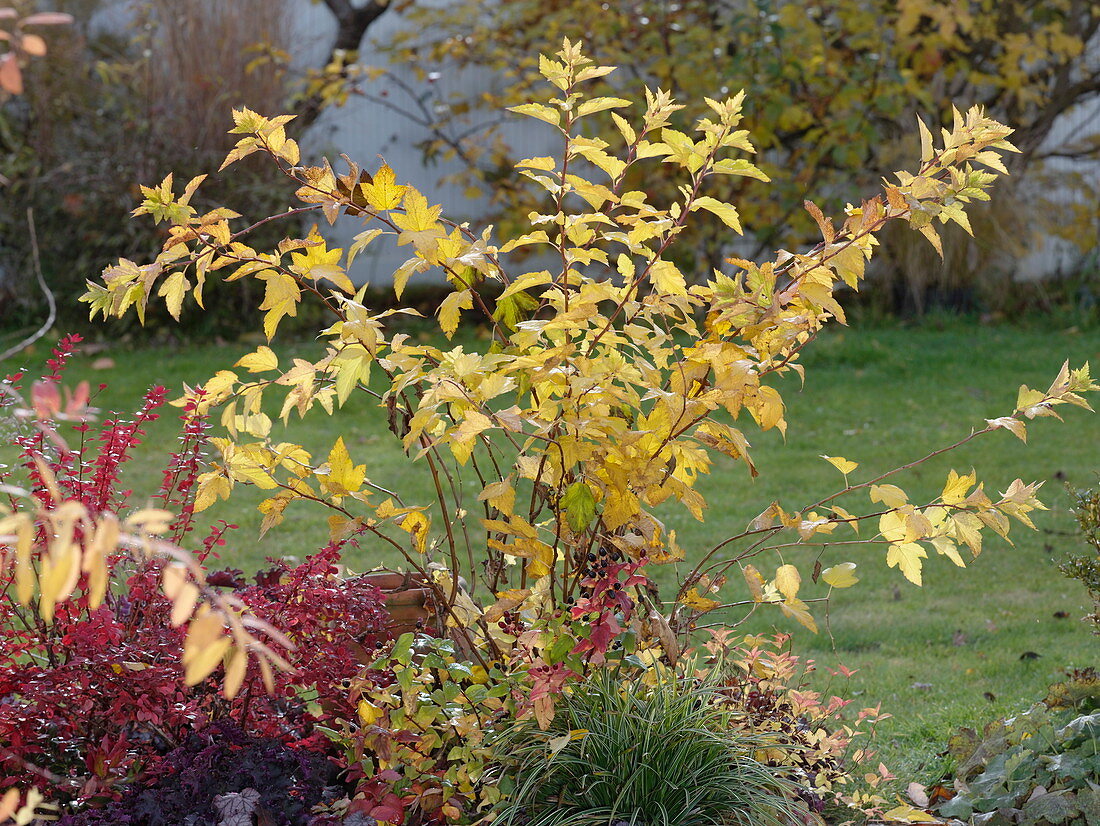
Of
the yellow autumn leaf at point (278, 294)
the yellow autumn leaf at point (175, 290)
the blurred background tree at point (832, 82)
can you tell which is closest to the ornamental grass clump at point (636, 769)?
the yellow autumn leaf at point (278, 294)

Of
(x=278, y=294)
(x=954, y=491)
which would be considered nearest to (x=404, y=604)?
(x=278, y=294)

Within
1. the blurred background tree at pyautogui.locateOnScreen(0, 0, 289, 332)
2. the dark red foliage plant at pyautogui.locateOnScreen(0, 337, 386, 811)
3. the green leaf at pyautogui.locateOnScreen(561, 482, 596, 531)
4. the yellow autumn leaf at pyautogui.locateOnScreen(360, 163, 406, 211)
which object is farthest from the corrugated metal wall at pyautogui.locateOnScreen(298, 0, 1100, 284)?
the green leaf at pyautogui.locateOnScreen(561, 482, 596, 531)

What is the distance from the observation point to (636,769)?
79.4 inches

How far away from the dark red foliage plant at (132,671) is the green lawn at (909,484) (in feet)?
4.71

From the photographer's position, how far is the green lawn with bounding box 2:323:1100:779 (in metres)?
3.49

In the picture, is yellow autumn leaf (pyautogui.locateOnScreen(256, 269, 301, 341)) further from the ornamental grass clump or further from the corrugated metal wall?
the corrugated metal wall

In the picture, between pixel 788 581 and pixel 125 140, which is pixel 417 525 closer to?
pixel 788 581

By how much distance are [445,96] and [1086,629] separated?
7856 mm

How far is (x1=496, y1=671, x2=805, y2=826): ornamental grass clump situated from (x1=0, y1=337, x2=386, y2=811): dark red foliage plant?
0.44 metres

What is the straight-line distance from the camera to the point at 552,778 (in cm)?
209

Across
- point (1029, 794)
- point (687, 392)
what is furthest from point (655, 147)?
point (1029, 794)

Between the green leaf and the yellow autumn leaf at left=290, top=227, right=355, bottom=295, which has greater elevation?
the yellow autumn leaf at left=290, top=227, right=355, bottom=295

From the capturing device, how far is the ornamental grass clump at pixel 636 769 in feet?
6.57

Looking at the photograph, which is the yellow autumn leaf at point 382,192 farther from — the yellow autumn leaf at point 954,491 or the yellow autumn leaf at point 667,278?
the yellow autumn leaf at point 954,491
